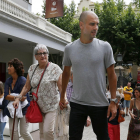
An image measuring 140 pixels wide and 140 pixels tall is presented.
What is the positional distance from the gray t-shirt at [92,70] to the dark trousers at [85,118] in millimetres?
68

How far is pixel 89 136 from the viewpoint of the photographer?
5.49m

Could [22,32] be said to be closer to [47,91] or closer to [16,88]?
[16,88]

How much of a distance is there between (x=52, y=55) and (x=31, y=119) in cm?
1675

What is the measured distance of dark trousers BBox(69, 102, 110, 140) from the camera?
2234mm

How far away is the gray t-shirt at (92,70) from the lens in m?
2.18

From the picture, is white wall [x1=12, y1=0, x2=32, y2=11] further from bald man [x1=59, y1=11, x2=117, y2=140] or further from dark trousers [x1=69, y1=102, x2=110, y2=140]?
dark trousers [x1=69, y1=102, x2=110, y2=140]

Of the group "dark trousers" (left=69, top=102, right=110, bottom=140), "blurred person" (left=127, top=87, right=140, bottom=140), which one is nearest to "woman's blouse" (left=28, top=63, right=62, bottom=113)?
"dark trousers" (left=69, top=102, right=110, bottom=140)

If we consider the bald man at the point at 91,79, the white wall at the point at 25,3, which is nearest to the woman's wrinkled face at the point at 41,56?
the bald man at the point at 91,79

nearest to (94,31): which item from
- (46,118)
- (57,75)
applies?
(57,75)

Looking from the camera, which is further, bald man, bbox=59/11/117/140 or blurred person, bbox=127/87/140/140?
blurred person, bbox=127/87/140/140

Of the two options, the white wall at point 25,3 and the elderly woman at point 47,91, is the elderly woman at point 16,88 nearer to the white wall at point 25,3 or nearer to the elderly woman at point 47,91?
the elderly woman at point 47,91

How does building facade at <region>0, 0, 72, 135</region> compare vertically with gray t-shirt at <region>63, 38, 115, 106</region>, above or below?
above

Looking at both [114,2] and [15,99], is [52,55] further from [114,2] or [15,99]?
[15,99]

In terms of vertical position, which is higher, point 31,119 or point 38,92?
point 38,92
